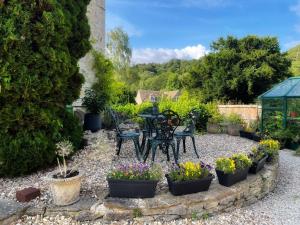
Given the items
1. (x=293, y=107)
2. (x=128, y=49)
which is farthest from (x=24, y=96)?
(x=128, y=49)

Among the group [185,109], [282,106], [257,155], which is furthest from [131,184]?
[185,109]

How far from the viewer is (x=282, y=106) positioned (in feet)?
27.6

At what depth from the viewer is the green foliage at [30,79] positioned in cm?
354

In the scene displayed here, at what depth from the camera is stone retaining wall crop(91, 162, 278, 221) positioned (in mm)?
2760

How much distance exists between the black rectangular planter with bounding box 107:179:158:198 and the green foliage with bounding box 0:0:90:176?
1.53m

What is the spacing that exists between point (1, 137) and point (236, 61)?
17.5 m

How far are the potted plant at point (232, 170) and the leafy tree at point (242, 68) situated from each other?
14501 millimetres

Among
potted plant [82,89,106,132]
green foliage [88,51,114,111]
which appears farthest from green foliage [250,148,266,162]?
green foliage [88,51,114,111]

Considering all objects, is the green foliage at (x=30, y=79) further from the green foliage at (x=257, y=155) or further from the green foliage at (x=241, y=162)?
the green foliage at (x=257, y=155)

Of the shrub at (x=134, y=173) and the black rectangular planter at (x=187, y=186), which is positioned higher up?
the shrub at (x=134, y=173)

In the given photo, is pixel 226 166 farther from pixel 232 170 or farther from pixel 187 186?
pixel 187 186

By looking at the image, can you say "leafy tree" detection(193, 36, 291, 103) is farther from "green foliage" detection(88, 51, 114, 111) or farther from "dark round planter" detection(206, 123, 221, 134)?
"green foliage" detection(88, 51, 114, 111)

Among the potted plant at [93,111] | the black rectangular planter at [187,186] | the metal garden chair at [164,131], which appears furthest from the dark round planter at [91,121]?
the black rectangular planter at [187,186]

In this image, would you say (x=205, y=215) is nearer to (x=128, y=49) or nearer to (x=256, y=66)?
(x=256, y=66)
